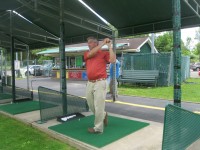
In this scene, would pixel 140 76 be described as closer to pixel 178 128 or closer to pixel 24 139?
pixel 24 139

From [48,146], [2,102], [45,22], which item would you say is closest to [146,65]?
[45,22]

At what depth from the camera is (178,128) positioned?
12.6 ft

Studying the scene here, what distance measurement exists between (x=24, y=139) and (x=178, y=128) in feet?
10.9

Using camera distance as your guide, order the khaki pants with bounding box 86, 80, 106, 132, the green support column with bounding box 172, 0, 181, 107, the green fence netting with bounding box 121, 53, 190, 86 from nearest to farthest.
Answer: the green support column with bounding box 172, 0, 181, 107 → the khaki pants with bounding box 86, 80, 106, 132 → the green fence netting with bounding box 121, 53, 190, 86

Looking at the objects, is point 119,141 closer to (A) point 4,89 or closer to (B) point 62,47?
(B) point 62,47

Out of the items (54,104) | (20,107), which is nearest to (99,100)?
(54,104)

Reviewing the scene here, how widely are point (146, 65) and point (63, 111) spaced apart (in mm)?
10630

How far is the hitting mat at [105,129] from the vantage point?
4945 millimetres

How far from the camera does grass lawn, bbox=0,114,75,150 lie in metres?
4.90

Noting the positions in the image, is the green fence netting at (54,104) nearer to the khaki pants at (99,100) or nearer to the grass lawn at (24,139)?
the grass lawn at (24,139)

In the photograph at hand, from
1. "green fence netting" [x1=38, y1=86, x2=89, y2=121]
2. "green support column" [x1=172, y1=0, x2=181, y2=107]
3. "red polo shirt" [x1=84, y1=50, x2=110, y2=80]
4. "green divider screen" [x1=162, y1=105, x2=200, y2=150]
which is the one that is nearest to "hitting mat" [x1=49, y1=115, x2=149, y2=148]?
"green fence netting" [x1=38, y1=86, x2=89, y2=121]

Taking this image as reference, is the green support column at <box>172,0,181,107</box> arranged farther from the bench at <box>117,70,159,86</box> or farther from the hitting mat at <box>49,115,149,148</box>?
the bench at <box>117,70,159,86</box>

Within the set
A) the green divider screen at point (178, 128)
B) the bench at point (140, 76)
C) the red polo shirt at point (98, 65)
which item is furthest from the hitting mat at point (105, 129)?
the bench at point (140, 76)

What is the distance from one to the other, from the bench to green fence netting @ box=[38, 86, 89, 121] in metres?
8.69
